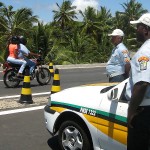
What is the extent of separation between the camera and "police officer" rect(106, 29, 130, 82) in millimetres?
6867

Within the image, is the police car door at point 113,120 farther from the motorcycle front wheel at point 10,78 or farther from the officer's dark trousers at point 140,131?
the motorcycle front wheel at point 10,78

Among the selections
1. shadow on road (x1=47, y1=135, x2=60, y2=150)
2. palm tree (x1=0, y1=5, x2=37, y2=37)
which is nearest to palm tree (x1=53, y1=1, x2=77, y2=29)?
palm tree (x1=0, y1=5, x2=37, y2=37)

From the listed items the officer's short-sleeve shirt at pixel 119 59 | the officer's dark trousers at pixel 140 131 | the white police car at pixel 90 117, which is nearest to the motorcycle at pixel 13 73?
the officer's short-sleeve shirt at pixel 119 59

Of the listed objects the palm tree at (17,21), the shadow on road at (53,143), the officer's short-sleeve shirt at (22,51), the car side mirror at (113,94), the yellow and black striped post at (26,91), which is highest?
the palm tree at (17,21)

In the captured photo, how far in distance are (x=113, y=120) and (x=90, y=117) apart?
48cm

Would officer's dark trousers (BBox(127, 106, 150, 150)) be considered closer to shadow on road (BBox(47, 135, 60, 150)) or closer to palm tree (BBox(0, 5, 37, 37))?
shadow on road (BBox(47, 135, 60, 150))

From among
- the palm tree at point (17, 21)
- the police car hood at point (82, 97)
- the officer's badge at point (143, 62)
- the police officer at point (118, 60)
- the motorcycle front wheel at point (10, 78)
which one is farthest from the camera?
the palm tree at point (17, 21)

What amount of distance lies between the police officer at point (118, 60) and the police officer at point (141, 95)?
3.48 m

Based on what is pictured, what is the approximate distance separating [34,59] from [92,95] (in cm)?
845

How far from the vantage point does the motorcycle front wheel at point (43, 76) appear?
44.4ft

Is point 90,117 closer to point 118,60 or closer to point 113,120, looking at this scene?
point 113,120

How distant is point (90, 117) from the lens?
183 inches

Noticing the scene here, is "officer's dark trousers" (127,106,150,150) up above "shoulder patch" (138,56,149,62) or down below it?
below

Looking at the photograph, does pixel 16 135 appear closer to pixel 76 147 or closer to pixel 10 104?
pixel 76 147
